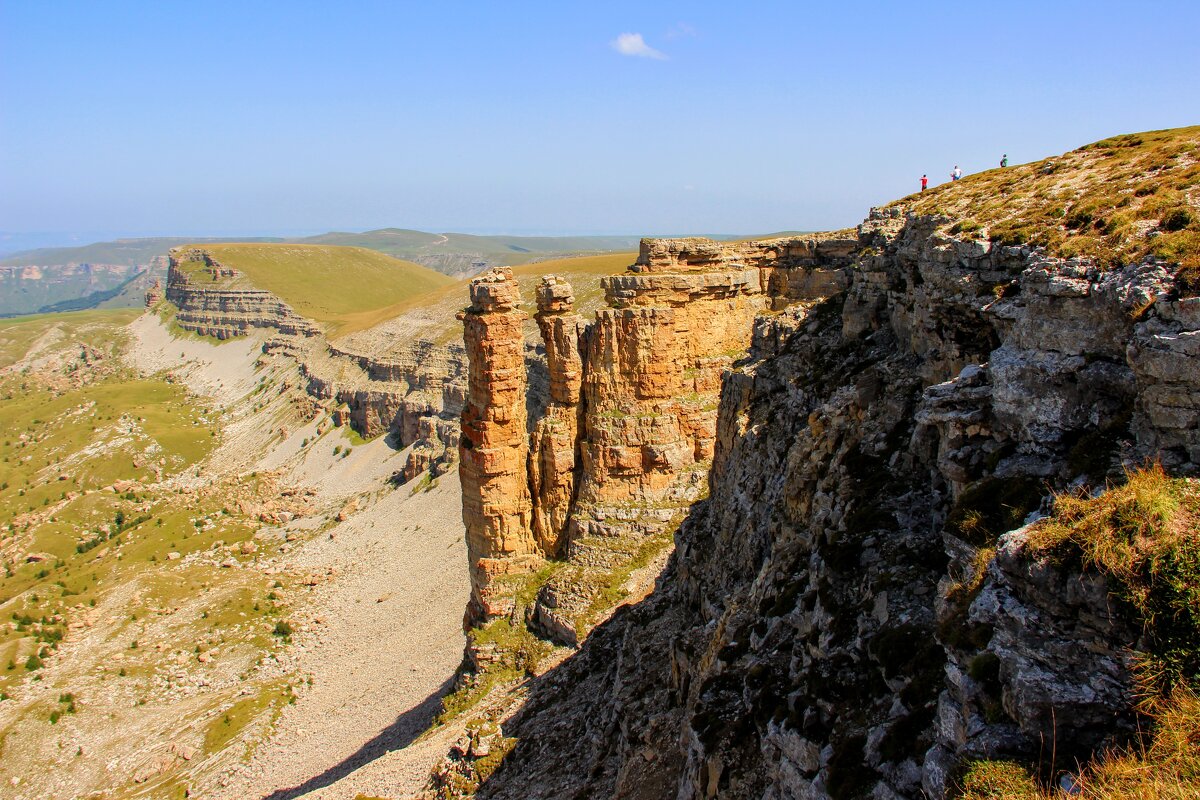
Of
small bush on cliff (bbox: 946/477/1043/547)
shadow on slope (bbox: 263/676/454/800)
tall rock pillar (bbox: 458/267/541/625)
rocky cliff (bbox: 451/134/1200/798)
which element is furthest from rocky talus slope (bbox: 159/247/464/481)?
small bush on cliff (bbox: 946/477/1043/547)

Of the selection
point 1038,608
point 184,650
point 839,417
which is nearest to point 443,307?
point 184,650

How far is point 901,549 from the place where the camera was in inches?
501

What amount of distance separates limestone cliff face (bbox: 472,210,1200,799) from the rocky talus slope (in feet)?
179

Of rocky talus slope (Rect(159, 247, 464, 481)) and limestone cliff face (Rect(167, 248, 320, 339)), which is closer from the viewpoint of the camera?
rocky talus slope (Rect(159, 247, 464, 481))

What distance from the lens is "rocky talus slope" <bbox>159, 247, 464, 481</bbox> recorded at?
269ft

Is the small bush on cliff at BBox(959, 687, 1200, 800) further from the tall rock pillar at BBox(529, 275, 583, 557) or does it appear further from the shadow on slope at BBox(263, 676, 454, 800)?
the shadow on slope at BBox(263, 676, 454, 800)

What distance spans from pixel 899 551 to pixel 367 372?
319 ft

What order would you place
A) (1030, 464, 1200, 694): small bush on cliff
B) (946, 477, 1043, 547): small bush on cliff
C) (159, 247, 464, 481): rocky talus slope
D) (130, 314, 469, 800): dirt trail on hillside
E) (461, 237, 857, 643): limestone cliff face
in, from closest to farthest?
1. (1030, 464, 1200, 694): small bush on cliff
2. (946, 477, 1043, 547): small bush on cliff
3. (461, 237, 857, 643): limestone cliff face
4. (130, 314, 469, 800): dirt trail on hillside
5. (159, 247, 464, 481): rocky talus slope

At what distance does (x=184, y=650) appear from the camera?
184ft

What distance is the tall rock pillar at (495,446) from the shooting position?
112 ft

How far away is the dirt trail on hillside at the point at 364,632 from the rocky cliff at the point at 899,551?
548 inches

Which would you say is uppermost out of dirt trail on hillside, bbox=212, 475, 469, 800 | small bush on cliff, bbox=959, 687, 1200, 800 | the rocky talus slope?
small bush on cliff, bbox=959, 687, 1200, 800

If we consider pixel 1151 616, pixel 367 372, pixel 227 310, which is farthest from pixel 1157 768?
pixel 227 310

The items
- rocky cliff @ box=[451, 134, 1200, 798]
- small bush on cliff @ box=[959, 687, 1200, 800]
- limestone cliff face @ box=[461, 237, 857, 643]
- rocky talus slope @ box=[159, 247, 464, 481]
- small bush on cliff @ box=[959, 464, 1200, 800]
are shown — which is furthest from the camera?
rocky talus slope @ box=[159, 247, 464, 481]
